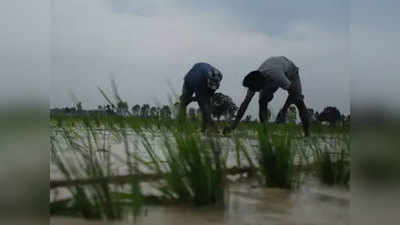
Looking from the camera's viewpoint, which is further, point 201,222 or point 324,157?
point 324,157

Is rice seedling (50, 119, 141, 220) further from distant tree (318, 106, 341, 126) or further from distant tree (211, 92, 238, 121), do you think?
distant tree (318, 106, 341, 126)

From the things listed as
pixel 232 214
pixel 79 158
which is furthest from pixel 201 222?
pixel 79 158

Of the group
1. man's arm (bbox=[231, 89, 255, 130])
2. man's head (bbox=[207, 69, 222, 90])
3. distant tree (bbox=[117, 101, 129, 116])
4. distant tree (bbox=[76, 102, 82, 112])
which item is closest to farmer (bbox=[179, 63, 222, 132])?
man's head (bbox=[207, 69, 222, 90])

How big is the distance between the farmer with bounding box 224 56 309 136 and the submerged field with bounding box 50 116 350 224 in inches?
2.4

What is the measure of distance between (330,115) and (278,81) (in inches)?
11.0

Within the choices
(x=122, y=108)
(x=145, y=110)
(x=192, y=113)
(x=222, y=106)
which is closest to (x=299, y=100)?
(x=222, y=106)

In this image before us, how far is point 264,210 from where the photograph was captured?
1980mm

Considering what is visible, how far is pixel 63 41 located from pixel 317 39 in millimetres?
1146

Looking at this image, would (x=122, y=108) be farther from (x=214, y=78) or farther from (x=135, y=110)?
(x=214, y=78)

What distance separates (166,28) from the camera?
80.0 inches

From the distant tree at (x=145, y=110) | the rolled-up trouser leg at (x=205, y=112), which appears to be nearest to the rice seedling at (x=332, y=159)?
the rolled-up trouser leg at (x=205, y=112)

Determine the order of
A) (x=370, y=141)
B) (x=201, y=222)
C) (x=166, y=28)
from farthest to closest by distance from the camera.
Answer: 1. (x=166, y=28)
2. (x=201, y=222)
3. (x=370, y=141)

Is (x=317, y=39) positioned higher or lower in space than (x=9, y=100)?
higher

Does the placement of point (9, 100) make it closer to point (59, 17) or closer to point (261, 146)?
point (59, 17)
